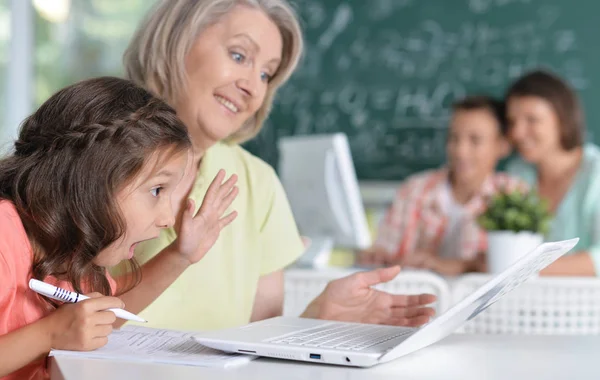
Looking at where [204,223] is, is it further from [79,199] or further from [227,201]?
[79,199]

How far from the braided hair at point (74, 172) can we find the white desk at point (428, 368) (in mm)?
212

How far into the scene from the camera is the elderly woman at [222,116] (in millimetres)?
1692

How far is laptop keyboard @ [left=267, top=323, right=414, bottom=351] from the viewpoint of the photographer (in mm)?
1109

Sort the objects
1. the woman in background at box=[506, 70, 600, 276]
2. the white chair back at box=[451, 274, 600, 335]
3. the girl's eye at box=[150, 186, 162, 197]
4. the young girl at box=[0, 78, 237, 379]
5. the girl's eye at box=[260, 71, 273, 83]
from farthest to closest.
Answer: the woman in background at box=[506, 70, 600, 276]
the white chair back at box=[451, 274, 600, 335]
the girl's eye at box=[260, 71, 273, 83]
the girl's eye at box=[150, 186, 162, 197]
the young girl at box=[0, 78, 237, 379]

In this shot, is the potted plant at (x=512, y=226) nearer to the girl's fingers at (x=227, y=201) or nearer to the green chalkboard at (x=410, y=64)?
the girl's fingers at (x=227, y=201)

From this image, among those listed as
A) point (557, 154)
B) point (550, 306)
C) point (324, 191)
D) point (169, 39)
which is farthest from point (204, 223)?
point (557, 154)

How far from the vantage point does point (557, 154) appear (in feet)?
12.1

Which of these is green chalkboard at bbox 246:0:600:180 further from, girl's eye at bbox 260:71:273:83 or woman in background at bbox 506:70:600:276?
girl's eye at bbox 260:71:273:83

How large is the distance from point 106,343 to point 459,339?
20.8 inches

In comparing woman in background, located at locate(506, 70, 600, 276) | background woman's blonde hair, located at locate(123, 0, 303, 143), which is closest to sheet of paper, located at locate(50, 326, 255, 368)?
background woman's blonde hair, located at locate(123, 0, 303, 143)

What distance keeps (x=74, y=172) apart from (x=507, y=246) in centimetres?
185

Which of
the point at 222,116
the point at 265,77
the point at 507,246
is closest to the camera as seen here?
the point at 222,116

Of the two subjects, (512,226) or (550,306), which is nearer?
(550,306)

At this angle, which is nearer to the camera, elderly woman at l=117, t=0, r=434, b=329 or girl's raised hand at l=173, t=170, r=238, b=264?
girl's raised hand at l=173, t=170, r=238, b=264
